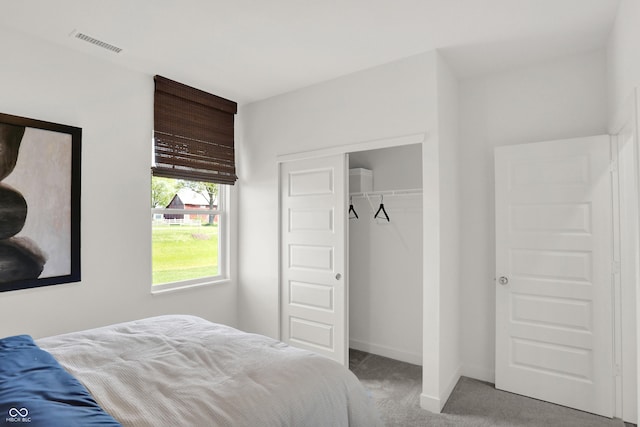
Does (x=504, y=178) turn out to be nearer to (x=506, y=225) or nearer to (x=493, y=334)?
(x=506, y=225)

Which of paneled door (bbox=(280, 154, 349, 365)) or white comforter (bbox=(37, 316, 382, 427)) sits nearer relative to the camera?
white comforter (bbox=(37, 316, 382, 427))

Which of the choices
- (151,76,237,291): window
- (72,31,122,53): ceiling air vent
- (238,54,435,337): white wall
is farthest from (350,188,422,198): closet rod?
(72,31,122,53): ceiling air vent

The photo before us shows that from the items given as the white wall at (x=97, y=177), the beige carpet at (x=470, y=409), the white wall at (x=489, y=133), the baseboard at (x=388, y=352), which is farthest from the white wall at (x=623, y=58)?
the white wall at (x=97, y=177)

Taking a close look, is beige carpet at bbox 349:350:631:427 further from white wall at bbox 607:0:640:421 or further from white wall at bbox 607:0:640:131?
white wall at bbox 607:0:640:131

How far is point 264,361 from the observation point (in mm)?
1618

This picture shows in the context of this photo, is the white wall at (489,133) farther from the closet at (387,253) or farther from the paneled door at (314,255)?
the paneled door at (314,255)

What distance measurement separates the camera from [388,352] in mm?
3688

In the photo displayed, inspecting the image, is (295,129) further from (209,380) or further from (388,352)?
(209,380)

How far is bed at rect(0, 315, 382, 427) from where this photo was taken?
124 cm

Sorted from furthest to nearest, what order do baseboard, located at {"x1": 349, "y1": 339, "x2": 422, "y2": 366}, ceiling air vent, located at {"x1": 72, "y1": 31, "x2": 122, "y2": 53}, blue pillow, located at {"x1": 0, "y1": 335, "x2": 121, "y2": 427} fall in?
baseboard, located at {"x1": 349, "y1": 339, "x2": 422, "y2": 366} < ceiling air vent, located at {"x1": 72, "y1": 31, "x2": 122, "y2": 53} < blue pillow, located at {"x1": 0, "y1": 335, "x2": 121, "y2": 427}

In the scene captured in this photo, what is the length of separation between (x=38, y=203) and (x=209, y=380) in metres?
1.94

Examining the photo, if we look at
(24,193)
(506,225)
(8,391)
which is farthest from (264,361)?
(506,225)

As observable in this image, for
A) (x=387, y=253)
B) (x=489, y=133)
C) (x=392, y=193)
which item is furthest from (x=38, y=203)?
(x=489, y=133)

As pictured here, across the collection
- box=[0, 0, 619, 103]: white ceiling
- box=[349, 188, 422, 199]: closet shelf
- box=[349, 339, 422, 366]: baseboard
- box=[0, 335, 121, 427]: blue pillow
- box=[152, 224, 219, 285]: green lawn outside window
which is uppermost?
box=[0, 0, 619, 103]: white ceiling
